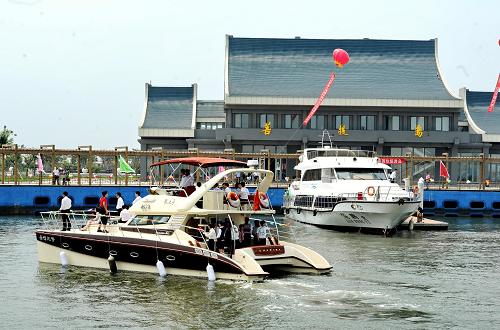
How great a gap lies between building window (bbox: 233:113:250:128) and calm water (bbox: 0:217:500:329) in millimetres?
46638

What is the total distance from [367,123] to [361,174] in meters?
34.2

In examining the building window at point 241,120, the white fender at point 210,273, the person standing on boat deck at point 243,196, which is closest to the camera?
the white fender at point 210,273

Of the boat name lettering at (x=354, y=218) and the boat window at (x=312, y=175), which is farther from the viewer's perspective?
the boat window at (x=312, y=175)

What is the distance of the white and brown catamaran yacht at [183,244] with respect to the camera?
80.1 feet

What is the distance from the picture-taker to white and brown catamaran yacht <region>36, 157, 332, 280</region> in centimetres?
2442

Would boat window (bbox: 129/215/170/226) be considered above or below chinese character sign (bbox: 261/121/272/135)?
below

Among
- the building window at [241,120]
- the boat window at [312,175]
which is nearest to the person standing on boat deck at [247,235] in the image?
the boat window at [312,175]

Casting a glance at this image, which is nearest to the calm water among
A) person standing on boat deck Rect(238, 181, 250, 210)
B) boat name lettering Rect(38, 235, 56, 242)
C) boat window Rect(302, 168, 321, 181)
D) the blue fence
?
boat name lettering Rect(38, 235, 56, 242)

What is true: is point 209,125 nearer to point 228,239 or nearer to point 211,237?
point 228,239

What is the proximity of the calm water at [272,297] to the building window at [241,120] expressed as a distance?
46.6 metres

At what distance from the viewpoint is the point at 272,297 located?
21.8m

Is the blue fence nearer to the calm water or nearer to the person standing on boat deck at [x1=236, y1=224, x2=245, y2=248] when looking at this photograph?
the calm water

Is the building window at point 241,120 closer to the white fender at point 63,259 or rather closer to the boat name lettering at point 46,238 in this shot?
the boat name lettering at point 46,238

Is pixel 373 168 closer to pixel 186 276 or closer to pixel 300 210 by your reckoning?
pixel 300 210
